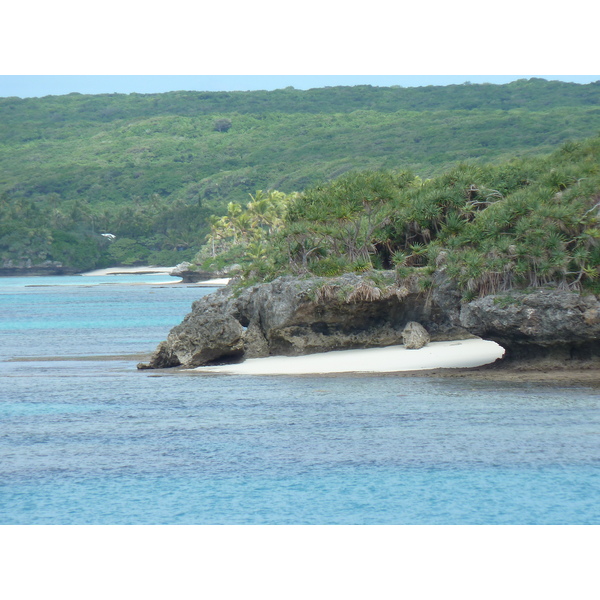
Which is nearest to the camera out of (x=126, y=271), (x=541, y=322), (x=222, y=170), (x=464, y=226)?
(x=541, y=322)

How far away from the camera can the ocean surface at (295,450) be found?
10.4 m

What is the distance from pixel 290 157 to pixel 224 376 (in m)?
Result: 153

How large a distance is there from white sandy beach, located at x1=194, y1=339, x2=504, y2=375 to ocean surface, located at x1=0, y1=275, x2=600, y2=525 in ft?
3.76

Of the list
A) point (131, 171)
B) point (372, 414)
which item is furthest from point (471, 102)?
point (372, 414)

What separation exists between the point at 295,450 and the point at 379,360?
9.39 m

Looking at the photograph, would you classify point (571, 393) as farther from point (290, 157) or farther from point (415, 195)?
point (290, 157)

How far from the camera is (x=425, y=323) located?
24797 millimetres

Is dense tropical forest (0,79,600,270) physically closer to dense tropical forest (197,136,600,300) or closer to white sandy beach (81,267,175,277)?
white sandy beach (81,267,175,277)

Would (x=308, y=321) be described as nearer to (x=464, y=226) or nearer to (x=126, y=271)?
(x=464, y=226)

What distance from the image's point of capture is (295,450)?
13555 millimetres

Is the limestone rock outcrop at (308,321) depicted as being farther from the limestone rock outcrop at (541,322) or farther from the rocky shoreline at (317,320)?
the limestone rock outcrop at (541,322)

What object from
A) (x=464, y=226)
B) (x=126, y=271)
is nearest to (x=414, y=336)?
(x=464, y=226)

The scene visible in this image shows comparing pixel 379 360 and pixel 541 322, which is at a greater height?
pixel 541 322

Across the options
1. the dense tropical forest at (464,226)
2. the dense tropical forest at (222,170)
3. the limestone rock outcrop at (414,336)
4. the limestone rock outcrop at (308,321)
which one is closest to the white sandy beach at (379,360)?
the limestone rock outcrop at (414,336)
